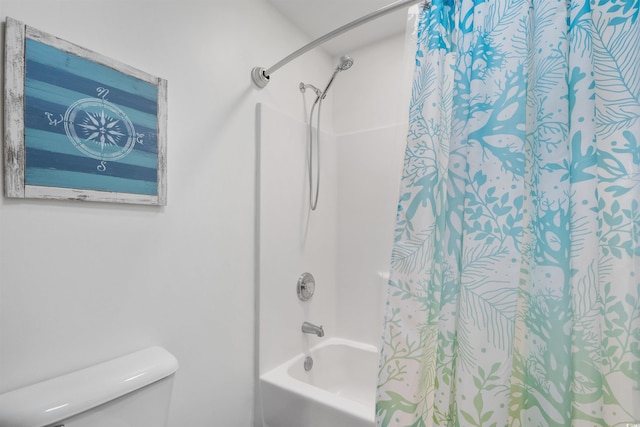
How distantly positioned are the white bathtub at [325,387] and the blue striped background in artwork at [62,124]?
1.07 meters

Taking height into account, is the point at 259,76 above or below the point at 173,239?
above

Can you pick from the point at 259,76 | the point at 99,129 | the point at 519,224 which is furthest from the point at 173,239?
the point at 519,224

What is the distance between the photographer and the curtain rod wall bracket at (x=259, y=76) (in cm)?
157

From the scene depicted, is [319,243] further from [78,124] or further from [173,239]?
[78,124]

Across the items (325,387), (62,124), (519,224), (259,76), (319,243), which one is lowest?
(325,387)

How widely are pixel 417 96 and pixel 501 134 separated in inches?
11.6

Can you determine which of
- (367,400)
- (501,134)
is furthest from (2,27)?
(367,400)

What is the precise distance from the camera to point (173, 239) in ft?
4.05

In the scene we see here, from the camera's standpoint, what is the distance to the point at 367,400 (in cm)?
192

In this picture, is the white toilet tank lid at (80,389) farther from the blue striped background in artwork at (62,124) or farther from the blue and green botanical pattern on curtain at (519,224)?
the blue and green botanical pattern on curtain at (519,224)

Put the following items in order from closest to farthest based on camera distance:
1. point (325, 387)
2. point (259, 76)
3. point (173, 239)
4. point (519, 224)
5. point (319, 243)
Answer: point (519, 224)
point (173, 239)
point (259, 76)
point (325, 387)
point (319, 243)

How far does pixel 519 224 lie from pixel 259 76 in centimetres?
132

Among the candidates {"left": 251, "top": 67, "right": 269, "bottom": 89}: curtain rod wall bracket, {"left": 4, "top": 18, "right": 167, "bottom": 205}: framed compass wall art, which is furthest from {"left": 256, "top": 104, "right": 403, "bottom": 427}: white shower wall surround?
{"left": 4, "top": 18, "right": 167, "bottom": 205}: framed compass wall art

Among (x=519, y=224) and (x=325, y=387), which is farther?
(x=325, y=387)
